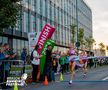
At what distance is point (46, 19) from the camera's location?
67.8 m

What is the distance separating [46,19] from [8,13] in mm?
42258

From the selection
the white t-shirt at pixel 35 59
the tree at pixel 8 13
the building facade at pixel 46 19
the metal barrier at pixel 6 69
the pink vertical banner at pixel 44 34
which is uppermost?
the building facade at pixel 46 19

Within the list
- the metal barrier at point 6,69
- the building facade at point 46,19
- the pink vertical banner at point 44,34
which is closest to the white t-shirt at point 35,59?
the pink vertical banner at point 44,34

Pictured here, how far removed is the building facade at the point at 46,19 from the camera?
173ft

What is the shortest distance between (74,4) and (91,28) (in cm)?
3481

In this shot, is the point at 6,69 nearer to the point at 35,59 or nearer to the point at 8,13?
the point at 35,59

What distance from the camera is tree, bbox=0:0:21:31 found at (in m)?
24.8

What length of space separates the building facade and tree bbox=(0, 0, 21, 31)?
9310 mm

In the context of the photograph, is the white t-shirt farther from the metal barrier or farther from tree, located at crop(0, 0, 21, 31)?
tree, located at crop(0, 0, 21, 31)

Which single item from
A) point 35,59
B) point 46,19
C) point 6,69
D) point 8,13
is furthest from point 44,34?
point 46,19

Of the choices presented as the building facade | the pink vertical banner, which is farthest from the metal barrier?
the building facade

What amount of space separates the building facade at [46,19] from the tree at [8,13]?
367 inches

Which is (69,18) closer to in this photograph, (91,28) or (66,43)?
(66,43)

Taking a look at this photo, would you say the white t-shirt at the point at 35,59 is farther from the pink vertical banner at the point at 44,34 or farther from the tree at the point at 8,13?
the tree at the point at 8,13
